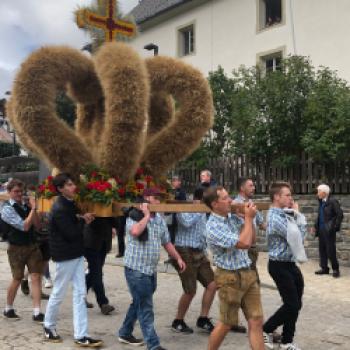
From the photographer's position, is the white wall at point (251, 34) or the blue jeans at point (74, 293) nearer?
the blue jeans at point (74, 293)

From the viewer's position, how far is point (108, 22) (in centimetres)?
686

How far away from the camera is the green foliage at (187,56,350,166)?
11086 millimetres

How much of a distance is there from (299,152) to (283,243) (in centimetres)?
780

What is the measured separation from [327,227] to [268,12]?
1070 centimetres

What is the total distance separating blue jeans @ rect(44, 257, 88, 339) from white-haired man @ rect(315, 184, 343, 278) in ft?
19.3

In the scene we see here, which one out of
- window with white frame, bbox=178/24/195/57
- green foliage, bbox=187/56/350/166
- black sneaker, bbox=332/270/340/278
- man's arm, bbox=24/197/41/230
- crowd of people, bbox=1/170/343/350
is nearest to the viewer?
crowd of people, bbox=1/170/343/350

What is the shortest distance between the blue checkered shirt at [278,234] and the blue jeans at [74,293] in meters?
2.03

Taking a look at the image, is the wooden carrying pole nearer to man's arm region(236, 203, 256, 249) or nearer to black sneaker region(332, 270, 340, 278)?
man's arm region(236, 203, 256, 249)

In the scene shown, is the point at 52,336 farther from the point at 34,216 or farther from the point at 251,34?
the point at 251,34

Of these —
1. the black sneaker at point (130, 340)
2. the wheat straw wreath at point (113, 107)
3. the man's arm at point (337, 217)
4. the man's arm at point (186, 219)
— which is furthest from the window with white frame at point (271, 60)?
the black sneaker at point (130, 340)

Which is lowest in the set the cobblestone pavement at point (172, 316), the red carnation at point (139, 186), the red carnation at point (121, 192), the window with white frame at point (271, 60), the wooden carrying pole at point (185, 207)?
the cobblestone pavement at point (172, 316)

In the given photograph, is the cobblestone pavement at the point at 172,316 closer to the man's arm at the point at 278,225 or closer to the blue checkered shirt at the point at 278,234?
the blue checkered shirt at the point at 278,234

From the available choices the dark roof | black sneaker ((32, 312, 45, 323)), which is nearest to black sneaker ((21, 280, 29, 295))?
black sneaker ((32, 312, 45, 323))

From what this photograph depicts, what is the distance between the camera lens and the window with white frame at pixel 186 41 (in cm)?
2101
